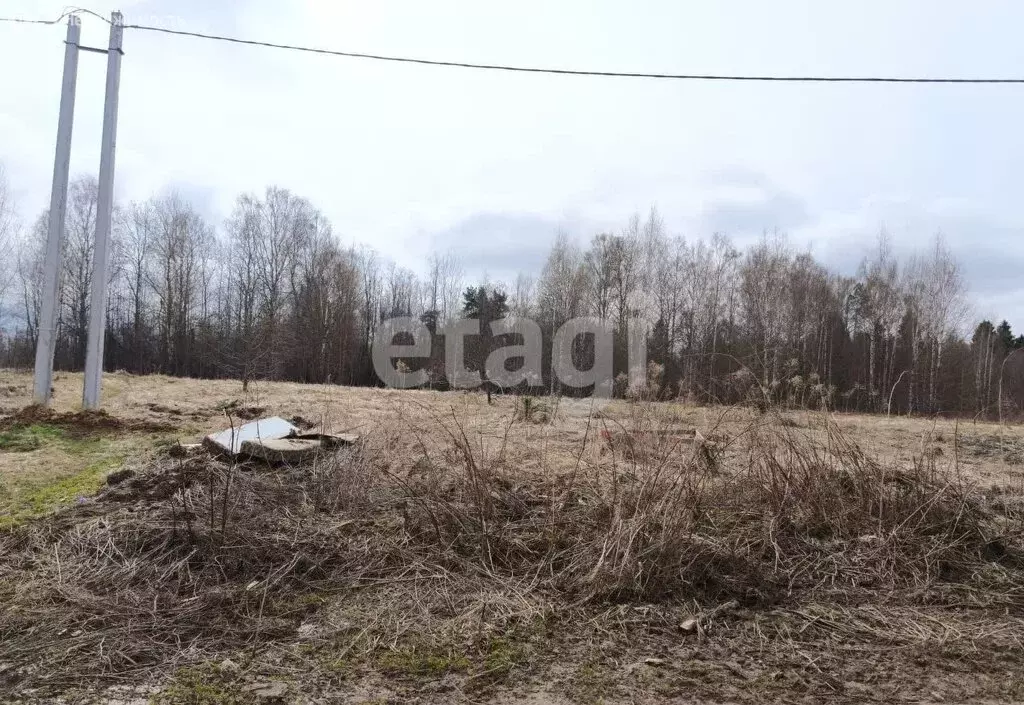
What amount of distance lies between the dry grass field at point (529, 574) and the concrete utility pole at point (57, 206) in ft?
16.0

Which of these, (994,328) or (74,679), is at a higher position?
(994,328)

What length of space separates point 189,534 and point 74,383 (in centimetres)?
1452

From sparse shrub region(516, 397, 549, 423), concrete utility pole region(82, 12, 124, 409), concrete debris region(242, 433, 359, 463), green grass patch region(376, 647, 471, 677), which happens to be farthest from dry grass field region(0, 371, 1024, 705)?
concrete utility pole region(82, 12, 124, 409)

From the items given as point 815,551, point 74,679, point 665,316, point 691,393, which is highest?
point 665,316

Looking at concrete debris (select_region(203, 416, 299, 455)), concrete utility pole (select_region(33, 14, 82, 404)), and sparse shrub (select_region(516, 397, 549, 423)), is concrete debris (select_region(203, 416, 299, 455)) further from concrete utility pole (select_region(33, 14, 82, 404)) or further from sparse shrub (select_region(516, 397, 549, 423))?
concrete utility pole (select_region(33, 14, 82, 404))

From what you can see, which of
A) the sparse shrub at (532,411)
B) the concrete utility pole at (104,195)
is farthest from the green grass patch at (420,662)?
the concrete utility pole at (104,195)

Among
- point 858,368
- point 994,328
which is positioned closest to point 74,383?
point 858,368

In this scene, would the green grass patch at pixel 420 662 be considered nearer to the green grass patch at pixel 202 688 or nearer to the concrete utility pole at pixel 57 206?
the green grass patch at pixel 202 688

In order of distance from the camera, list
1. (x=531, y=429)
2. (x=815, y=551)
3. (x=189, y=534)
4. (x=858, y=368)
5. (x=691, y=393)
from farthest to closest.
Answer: (x=858, y=368) < (x=531, y=429) < (x=691, y=393) < (x=815, y=551) < (x=189, y=534)

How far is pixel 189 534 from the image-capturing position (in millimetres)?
3627

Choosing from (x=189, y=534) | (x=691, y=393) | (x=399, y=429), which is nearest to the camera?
(x=189, y=534)

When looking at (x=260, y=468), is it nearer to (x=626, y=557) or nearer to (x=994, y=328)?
(x=626, y=557)

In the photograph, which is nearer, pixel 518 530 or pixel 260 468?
pixel 518 530

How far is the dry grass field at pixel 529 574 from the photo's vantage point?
2609 mm
